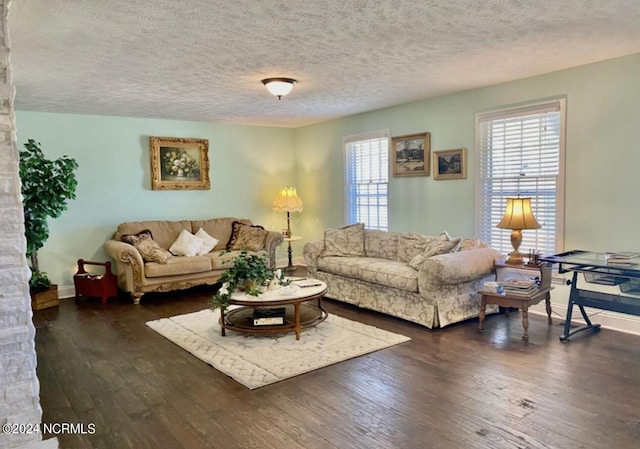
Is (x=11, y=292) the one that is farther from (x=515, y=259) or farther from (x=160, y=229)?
A: (x=160, y=229)

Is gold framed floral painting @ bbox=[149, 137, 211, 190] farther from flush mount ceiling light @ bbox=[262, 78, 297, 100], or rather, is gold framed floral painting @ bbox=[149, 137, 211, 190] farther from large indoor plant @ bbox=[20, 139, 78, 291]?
A: flush mount ceiling light @ bbox=[262, 78, 297, 100]

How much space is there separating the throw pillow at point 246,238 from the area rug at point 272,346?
1926mm

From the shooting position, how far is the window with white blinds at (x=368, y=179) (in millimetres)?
6261

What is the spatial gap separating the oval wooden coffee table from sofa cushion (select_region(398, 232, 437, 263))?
122 centimetres

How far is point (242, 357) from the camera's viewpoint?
11.6ft

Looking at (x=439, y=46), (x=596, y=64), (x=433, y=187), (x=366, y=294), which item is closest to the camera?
(x=439, y=46)

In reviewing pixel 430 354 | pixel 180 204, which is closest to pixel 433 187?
pixel 430 354

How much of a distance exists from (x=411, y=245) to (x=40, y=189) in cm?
403

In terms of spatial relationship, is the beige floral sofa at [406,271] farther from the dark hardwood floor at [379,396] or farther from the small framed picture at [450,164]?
the small framed picture at [450,164]

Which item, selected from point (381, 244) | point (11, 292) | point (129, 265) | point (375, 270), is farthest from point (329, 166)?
point (11, 292)

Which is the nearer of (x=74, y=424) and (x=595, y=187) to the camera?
(x=74, y=424)

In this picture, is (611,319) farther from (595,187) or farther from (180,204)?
(180,204)

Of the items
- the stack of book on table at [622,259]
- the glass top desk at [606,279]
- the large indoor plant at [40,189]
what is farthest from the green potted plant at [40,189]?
the stack of book on table at [622,259]

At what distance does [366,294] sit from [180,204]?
3348 mm
